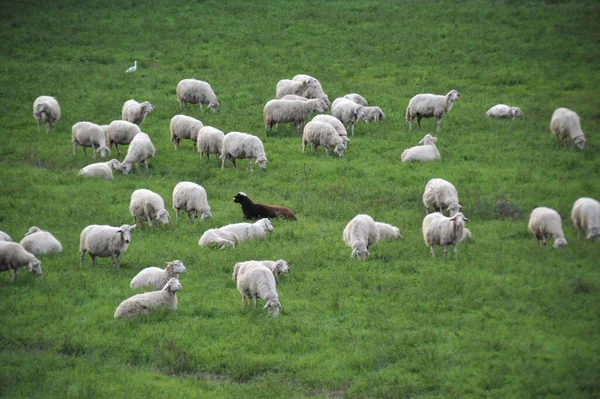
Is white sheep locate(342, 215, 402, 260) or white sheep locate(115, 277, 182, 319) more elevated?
white sheep locate(342, 215, 402, 260)

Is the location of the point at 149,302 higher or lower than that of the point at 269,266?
lower

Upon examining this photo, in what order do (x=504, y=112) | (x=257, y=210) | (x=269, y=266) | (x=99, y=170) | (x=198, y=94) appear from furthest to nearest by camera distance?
(x=198, y=94) → (x=504, y=112) → (x=99, y=170) → (x=257, y=210) → (x=269, y=266)

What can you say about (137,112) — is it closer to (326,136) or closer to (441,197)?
(326,136)

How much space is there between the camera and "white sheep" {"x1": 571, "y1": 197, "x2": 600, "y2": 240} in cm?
1806

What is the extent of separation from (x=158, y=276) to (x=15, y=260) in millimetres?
3053

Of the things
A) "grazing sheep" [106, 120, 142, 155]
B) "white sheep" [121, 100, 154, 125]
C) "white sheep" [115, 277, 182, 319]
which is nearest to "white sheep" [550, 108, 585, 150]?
"grazing sheep" [106, 120, 142, 155]

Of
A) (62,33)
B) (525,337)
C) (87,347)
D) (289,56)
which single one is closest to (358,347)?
(525,337)

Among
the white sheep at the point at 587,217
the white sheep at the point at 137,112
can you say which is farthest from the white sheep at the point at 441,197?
the white sheep at the point at 137,112

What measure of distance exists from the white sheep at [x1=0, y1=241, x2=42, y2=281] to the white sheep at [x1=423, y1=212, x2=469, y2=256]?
8290mm

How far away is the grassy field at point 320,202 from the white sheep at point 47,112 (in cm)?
68

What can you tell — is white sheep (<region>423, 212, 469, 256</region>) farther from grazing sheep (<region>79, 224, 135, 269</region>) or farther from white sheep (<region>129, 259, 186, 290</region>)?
grazing sheep (<region>79, 224, 135, 269</region>)

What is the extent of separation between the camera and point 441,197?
2025 centimetres

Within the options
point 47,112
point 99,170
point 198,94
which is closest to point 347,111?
point 198,94

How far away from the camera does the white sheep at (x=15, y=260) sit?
16797 millimetres
